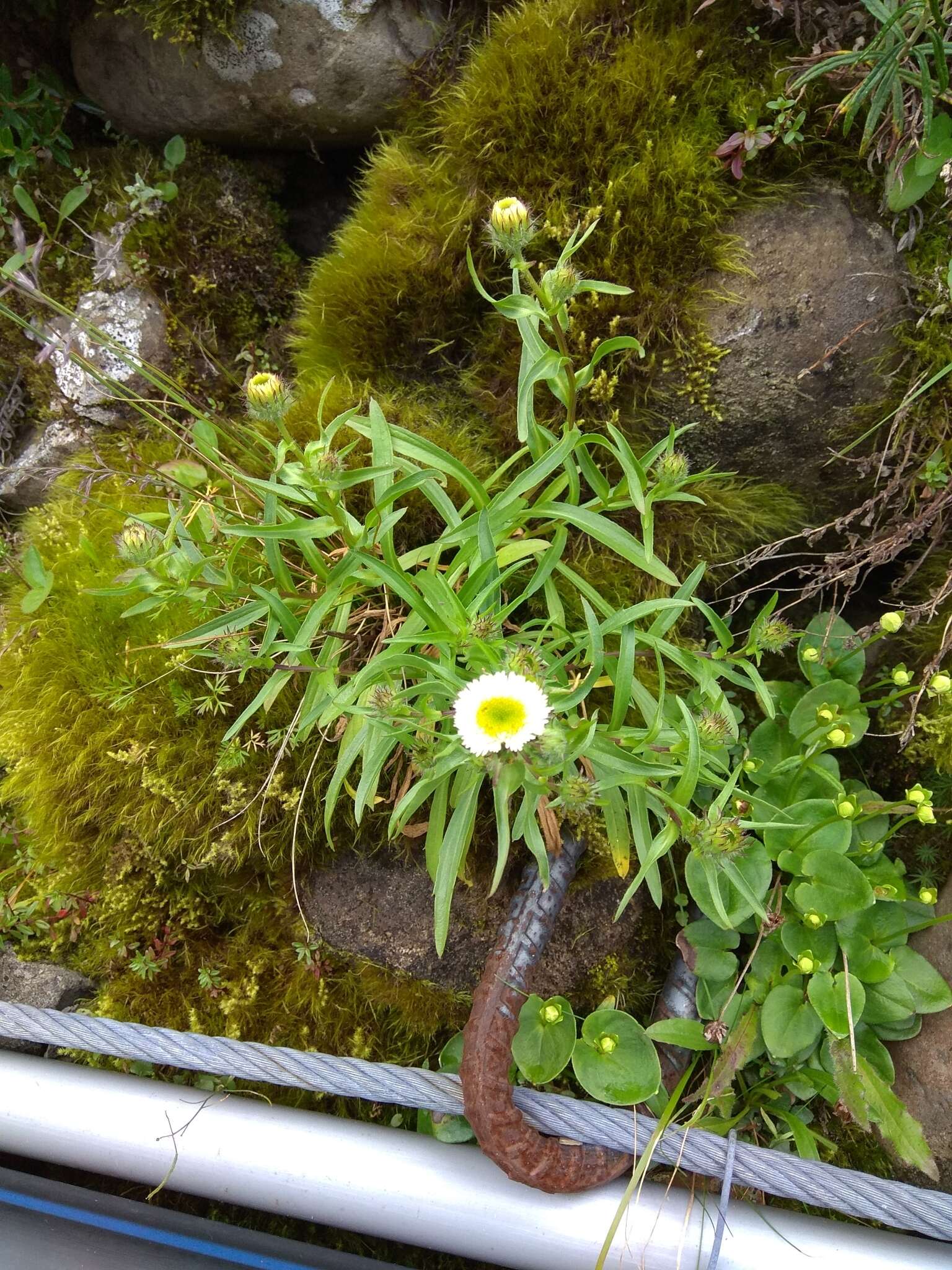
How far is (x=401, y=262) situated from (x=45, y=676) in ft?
4.28

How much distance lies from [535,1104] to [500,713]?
88cm

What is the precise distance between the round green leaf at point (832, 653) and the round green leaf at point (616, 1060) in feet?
2.76

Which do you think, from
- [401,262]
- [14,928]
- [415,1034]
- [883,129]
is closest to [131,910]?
[14,928]

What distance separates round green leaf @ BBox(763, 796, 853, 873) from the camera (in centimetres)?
156

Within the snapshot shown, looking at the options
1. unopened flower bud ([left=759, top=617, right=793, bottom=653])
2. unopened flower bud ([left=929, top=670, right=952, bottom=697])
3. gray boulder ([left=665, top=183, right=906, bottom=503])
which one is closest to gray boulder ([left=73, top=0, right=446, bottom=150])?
gray boulder ([left=665, top=183, right=906, bottom=503])

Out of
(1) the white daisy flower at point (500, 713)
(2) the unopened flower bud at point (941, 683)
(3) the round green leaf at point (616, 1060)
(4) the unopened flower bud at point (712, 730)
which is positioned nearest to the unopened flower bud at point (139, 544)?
(1) the white daisy flower at point (500, 713)

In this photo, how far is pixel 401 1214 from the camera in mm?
1436

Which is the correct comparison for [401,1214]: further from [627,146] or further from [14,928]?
[627,146]

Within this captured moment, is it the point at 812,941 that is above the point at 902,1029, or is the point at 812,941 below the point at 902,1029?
above

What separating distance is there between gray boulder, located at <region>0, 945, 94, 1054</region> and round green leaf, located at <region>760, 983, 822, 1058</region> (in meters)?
1.59

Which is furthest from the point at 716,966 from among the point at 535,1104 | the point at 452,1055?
the point at 452,1055

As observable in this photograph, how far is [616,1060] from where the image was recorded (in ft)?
5.02

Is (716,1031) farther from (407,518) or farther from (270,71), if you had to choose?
(270,71)

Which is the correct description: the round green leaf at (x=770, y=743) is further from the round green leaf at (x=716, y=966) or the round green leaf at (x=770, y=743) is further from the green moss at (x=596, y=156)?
the green moss at (x=596, y=156)
